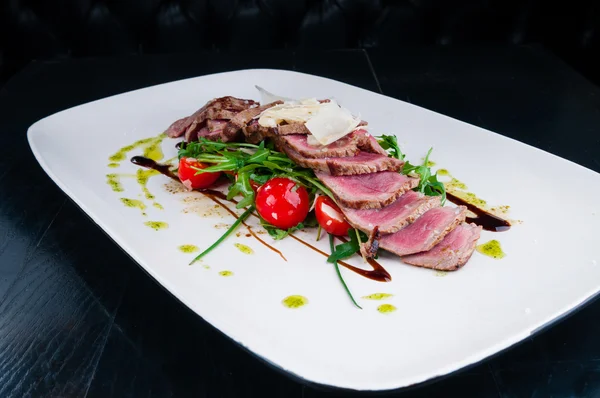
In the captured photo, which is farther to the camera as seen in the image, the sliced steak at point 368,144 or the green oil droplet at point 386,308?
the sliced steak at point 368,144

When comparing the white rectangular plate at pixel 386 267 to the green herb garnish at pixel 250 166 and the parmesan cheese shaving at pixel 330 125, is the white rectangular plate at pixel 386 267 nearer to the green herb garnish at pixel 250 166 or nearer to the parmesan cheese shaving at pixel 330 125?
the green herb garnish at pixel 250 166

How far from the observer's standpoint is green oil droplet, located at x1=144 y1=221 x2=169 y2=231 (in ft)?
8.31

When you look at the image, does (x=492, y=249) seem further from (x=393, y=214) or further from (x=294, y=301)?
(x=294, y=301)

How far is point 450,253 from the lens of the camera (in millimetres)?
2219

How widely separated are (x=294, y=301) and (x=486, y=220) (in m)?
0.98

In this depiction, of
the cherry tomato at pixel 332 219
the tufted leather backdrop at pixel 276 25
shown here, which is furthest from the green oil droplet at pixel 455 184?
the tufted leather backdrop at pixel 276 25

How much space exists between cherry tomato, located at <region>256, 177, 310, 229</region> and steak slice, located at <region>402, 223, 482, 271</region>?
507mm

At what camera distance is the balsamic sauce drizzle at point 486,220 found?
8.12ft

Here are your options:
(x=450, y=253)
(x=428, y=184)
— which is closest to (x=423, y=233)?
(x=450, y=253)

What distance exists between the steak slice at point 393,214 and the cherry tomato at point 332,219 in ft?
0.18

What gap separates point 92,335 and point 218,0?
4.09 metres

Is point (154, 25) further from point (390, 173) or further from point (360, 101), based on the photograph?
point (390, 173)

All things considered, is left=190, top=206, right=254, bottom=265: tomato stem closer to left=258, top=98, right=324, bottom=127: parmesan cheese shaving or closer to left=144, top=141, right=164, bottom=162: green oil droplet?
left=258, top=98, right=324, bottom=127: parmesan cheese shaving

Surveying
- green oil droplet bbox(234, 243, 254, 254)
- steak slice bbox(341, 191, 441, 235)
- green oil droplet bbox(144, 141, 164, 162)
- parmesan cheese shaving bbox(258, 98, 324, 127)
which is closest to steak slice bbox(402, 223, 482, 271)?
steak slice bbox(341, 191, 441, 235)
